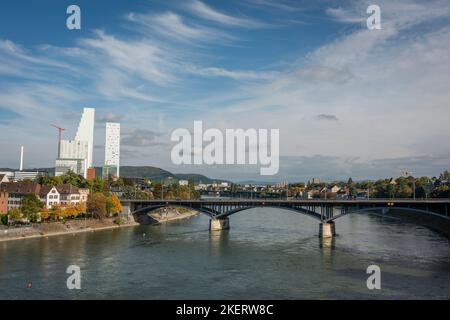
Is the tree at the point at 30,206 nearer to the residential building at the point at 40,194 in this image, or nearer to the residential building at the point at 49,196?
the residential building at the point at 40,194

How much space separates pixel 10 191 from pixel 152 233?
19742 millimetres

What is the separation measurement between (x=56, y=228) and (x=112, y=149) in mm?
122308

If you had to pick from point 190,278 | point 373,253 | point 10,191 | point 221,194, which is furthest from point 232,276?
point 221,194

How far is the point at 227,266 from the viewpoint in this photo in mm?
31938

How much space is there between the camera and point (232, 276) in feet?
93.5

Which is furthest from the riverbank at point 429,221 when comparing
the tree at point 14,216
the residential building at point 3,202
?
the residential building at point 3,202

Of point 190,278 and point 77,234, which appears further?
point 77,234

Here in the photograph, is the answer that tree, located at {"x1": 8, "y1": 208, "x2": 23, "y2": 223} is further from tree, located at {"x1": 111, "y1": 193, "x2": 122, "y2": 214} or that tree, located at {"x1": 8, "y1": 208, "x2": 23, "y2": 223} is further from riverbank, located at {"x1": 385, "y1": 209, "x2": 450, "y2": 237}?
riverbank, located at {"x1": 385, "y1": 209, "x2": 450, "y2": 237}

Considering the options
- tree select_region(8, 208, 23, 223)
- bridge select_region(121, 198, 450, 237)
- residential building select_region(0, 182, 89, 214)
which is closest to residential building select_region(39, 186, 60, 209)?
residential building select_region(0, 182, 89, 214)

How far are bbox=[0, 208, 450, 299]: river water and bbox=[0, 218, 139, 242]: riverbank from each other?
4.76ft

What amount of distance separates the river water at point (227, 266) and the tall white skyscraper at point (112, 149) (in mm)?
116735

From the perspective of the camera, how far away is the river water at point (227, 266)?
24.0 meters

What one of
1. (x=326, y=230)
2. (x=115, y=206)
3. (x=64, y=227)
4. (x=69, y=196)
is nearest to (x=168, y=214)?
(x=115, y=206)

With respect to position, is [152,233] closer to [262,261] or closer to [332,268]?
[262,261]
